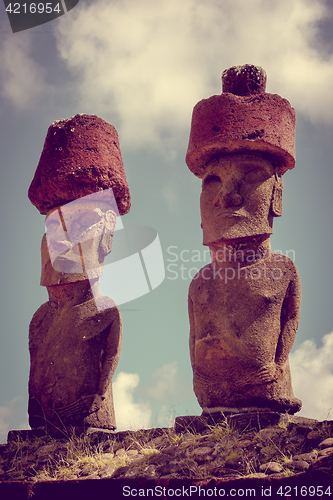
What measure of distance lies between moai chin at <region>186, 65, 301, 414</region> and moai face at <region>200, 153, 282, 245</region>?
12mm

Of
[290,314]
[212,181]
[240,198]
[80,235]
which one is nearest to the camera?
[290,314]

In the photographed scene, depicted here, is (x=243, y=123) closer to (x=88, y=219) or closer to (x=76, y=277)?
(x=88, y=219)

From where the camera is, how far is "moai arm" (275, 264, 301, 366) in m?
6.71

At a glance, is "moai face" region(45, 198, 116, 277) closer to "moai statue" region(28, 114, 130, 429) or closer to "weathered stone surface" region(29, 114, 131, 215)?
"moai statue" region(28, 114, 130, 429)

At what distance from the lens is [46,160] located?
8195 millimetres

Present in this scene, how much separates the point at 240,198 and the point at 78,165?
231 cm

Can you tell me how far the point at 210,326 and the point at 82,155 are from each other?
9.52 feet

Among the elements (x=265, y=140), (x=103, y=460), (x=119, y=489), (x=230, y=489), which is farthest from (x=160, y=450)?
(x=265, y=140)

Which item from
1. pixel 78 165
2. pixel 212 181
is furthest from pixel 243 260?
pixel 78 165

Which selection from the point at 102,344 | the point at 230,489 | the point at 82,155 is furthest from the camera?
the point at 82,155

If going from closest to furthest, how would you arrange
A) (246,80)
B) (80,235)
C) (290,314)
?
(290,314), (246,80), (80,235)

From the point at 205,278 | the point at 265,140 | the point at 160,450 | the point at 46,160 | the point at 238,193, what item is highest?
the point at 46,160

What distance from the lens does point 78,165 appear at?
310 inches

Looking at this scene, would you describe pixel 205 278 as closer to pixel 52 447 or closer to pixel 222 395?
pixel 222 395
